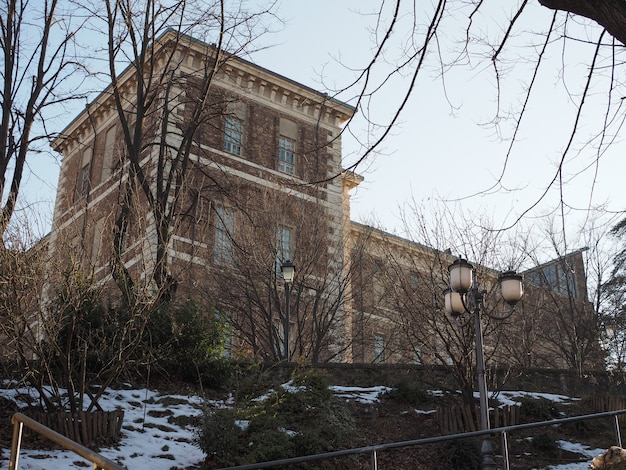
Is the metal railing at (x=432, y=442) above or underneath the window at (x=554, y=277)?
underneath

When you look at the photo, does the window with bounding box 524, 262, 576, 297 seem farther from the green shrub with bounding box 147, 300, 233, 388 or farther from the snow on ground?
the green shrub with bounding box 147, 300, 233, 388

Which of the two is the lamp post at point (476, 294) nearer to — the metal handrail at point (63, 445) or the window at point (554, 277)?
the metal handrail at point (63, 445)

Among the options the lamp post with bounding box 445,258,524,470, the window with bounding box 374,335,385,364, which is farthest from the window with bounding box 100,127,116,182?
the lamp post with bounding box 445,258,524,470

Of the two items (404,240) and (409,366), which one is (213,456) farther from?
(404,240)

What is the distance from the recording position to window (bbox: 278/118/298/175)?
29828mm

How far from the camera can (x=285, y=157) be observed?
98.8ft

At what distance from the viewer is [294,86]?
30734 millimetres

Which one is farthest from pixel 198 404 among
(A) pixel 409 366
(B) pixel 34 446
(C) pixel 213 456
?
(A) pixel 409 366

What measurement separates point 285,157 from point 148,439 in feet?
64.5

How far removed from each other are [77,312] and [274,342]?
380 inches

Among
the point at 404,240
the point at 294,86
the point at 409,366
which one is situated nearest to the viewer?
the point at 409,366

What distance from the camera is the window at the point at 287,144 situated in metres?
29.8

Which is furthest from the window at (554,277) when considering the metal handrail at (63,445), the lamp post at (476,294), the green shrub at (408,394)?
the metal handrail at (63,445)

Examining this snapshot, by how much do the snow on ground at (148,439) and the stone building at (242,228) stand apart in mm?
1748
